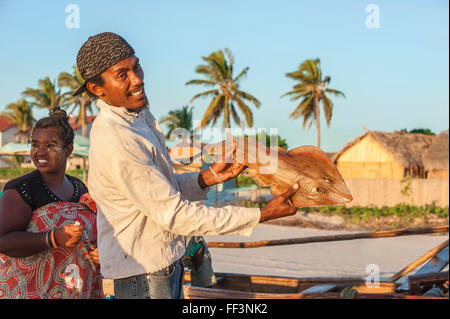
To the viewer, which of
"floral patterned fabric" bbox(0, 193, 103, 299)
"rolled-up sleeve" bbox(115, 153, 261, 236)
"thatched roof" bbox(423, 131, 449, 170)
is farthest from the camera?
"thatched roof" bbox(423, 131, 449, 170)

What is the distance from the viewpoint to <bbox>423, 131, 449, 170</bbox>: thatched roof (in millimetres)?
16906

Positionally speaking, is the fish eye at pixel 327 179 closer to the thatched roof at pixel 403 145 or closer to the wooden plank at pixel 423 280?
the wooden plank at pixel 423 280

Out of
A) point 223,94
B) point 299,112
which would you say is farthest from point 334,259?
point 299,112

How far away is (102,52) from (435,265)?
4211mm

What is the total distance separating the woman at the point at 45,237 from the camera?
1807 millimetres

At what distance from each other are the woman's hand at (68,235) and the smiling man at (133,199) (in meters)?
0.21

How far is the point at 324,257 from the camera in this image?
9.03 metres

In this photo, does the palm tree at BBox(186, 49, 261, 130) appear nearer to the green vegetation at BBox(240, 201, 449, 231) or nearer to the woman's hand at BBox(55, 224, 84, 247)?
the green vegetation at BBox(240, 201, 449, 231)

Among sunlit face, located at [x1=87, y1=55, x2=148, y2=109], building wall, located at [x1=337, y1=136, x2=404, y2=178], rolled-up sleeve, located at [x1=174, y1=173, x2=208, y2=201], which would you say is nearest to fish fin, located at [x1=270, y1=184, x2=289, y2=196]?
rolled-up sleeve, located at [x1=174, y1=173, x2=208, y2=201]

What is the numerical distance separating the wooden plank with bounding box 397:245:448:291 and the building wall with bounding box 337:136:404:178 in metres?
13.4

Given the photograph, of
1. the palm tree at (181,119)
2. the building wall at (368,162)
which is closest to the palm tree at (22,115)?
the palm tree at (181,119)

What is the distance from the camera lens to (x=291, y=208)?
1556mm

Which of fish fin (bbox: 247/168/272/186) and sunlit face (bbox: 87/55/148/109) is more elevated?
sunlit face (bbox: 87/55/148/109)
